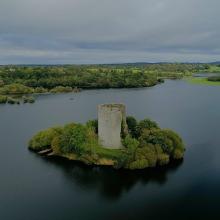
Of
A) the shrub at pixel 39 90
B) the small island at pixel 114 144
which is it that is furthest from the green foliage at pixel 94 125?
the shrub at pixel 39 90

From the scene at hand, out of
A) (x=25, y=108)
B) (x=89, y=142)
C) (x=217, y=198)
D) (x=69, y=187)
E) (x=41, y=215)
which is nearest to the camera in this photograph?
(x=41, y=215)

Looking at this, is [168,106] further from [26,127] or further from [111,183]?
[111,183]

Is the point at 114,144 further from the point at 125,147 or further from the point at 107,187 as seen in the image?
the point at 107,187

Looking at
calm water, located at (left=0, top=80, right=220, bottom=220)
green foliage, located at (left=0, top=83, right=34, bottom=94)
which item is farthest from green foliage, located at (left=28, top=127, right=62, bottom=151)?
green foliage, located at (left=0, top=83, right=34, bottom=94)

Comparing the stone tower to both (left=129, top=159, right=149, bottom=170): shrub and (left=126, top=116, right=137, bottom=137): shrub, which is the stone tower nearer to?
(left=129, top=159, right=149, bottom=170): shrub

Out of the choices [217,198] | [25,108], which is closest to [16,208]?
[217,198]

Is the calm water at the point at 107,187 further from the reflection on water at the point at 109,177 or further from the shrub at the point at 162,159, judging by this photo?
the shrub at the point at 162,159

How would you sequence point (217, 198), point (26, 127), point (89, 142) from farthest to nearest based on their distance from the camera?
point (26, 127) < point (89, 142) < point (217, 198)
